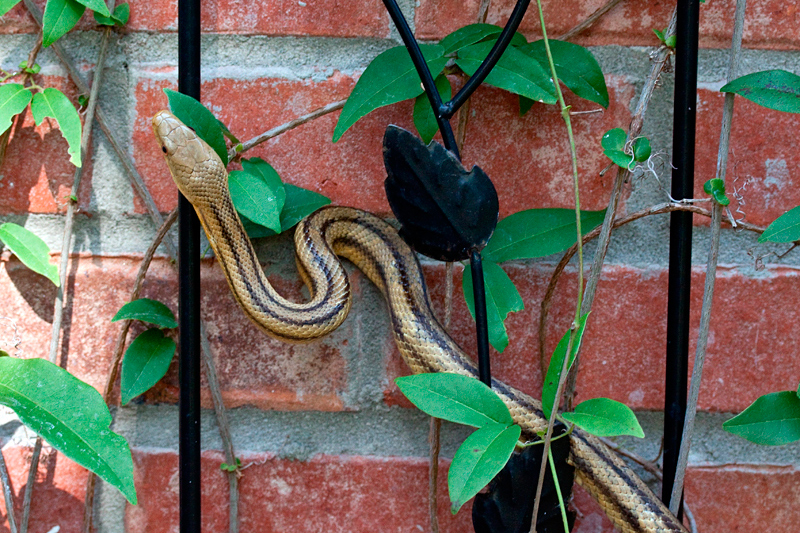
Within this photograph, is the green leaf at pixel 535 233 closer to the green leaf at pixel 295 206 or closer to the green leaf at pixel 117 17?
the green leaf at pixel 295 206

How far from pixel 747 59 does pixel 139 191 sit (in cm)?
63

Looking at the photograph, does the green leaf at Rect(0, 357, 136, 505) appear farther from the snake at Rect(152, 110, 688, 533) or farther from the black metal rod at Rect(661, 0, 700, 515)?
the black metal rod at Rect(661, 0, 700, 515)

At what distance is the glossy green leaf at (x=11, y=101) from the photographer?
58 centimetres

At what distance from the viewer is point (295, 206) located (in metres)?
0.58

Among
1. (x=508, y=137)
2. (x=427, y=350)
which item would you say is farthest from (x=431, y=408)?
(x=508, y=137)

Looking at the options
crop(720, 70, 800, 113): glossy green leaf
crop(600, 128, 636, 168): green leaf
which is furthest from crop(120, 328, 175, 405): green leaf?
crop(720, 70, 800, 113): glossy green leaf

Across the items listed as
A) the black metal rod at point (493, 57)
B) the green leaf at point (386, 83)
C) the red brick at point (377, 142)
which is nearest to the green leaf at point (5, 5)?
the red brick at point (377, 142)

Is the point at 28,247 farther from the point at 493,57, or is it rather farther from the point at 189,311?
the point at 493,57

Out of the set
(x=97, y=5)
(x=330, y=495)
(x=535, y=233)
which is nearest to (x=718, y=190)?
(x=535, y=233)

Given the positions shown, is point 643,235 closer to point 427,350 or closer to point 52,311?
point 427,350

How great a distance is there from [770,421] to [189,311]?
18.3 inches

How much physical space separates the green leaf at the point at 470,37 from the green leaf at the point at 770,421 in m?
0.37

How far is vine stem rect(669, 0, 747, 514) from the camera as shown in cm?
48

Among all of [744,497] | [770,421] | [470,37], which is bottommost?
[744,497]
